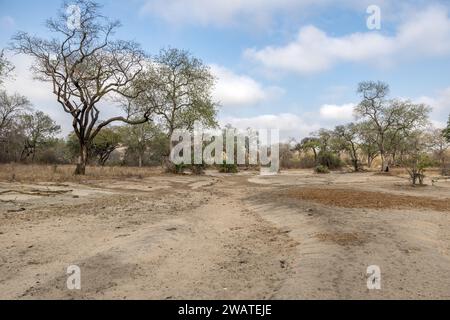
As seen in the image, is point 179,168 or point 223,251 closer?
point 223,251

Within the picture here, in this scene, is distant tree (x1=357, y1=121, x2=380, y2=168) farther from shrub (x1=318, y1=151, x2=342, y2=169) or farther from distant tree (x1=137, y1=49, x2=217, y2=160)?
distant tree (x1=137, y1=49, x2=217, y2=160)

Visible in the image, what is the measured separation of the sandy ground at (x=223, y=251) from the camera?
452cm

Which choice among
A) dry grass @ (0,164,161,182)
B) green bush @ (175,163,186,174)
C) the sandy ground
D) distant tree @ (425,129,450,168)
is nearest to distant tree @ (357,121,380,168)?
distant tree @ (425,129,450,168)

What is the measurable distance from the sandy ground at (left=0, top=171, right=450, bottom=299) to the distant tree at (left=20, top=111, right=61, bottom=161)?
4192 cm

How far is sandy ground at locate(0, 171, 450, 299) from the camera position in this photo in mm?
4523

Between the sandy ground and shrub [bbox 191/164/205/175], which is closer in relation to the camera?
the sandy ground

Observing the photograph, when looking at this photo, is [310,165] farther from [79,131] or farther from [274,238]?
[274,238]

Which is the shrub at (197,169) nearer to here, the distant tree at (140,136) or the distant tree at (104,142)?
the distant tree at (140,136)

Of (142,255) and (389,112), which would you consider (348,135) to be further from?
(142,255)

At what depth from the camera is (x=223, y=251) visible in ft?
21.5

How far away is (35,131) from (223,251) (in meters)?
50.2

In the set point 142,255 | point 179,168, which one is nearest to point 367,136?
point 179,168

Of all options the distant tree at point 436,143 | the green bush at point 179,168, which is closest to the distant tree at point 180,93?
the green bush at point 179,168
